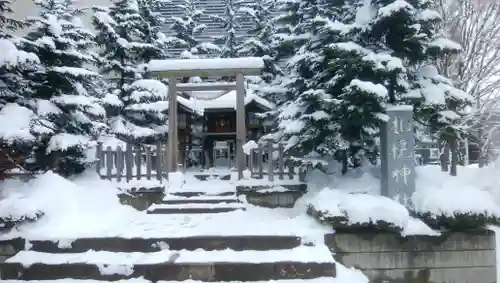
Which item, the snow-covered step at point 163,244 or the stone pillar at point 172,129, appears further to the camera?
the stone pillar at point 172,129

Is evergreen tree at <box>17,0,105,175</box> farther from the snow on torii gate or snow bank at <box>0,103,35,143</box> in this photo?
the snow on torii gate

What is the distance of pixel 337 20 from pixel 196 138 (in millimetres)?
8719

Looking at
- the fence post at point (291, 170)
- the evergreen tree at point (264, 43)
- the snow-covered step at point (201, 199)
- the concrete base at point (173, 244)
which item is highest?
the evergreen tree at point (264, 43)

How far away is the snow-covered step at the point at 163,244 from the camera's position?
6.29m

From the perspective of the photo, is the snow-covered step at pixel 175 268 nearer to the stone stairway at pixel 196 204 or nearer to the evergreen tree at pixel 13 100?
the stone stairway at pixel 196 204

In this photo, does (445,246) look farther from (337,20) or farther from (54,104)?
(54,104)

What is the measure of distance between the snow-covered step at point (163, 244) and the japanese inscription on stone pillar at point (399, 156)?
1.94 metres

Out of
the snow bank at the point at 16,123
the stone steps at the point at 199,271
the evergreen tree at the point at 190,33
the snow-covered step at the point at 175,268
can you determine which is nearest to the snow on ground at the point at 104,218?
the snow-covered step at the point at 175,268

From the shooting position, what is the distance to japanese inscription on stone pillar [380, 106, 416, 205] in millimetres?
6820

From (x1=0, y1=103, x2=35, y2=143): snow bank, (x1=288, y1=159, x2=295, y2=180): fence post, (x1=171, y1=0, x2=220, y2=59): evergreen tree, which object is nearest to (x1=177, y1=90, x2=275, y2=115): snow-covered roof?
(x1=171, y1=0, x2=220, y2=59): evergreen tree

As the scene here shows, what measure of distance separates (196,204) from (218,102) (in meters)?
7.19

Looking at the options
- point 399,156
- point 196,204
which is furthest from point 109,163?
point 399,156

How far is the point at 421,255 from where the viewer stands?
6410mm

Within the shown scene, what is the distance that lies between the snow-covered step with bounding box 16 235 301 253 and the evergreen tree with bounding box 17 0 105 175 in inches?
96.8
